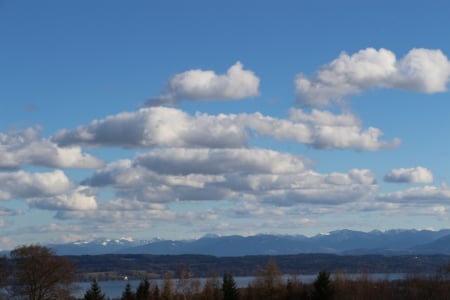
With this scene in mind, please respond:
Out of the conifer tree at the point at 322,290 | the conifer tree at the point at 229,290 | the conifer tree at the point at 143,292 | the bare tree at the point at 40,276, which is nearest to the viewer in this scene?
the conifer tree at the point at 322,290

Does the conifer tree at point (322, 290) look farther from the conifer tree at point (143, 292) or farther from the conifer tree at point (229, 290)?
the conifer tree at point (143, 292)

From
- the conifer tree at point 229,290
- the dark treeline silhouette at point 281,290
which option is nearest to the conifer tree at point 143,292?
the dark treeline silhouette at point 281,290

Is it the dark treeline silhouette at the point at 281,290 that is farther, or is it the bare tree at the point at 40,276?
the dark treeline silhouette at the point at 281,290

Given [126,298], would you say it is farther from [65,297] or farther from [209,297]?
[209,297]

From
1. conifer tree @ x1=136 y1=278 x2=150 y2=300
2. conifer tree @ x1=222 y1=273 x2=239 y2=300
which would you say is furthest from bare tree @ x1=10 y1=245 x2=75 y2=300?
conifer tree @ x1=222 y1=273 x2=239 y2=300

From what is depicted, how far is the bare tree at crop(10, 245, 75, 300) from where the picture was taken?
86312 mm

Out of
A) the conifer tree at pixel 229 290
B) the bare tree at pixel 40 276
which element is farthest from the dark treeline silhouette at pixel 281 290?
the bare tree at pixel 40 276

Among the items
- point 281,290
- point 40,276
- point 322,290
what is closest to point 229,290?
point 322,290

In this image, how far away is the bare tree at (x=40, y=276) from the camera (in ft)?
283

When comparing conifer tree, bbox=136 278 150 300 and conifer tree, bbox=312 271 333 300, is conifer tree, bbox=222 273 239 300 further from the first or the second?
conifer tree, bbox=136 278 150 300

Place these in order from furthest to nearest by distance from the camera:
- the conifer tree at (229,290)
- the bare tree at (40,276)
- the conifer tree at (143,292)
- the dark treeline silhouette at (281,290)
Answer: the conifer tree at (143,292)
the dark treeline silhouette at (281,290)
the conifer tree at (229,290)
the bare tree at (40,276)

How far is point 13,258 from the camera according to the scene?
8881 cm

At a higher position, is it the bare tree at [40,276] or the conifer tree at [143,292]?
the bare tree at [40,276]

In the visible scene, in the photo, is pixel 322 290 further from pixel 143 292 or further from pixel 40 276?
pixel 40 276
